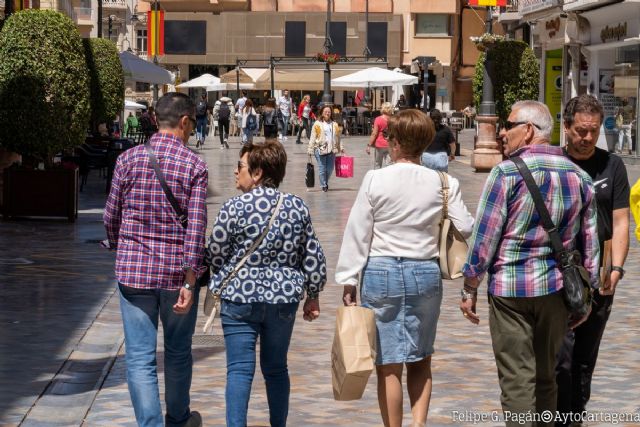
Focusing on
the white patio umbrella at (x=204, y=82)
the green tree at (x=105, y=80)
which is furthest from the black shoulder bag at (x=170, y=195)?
the white patio umbrella at (x=204, y=82)

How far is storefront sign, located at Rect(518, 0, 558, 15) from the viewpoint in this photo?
41331 mm

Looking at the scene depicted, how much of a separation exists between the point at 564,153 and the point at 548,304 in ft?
2.61

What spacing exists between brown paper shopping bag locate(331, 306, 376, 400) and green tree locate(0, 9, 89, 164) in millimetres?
12797

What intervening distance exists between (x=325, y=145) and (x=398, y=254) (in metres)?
19.2

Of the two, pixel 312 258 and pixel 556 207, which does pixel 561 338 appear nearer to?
pixel 556 207

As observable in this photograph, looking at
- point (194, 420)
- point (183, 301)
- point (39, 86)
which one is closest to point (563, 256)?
point (183, 301)

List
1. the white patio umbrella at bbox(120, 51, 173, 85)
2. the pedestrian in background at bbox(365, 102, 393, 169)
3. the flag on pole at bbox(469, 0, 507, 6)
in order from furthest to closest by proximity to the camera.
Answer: the white patio umbrella at bbox(120, 51, 173, 85), the flag on pole at bbox(469, 0, 507, 6), the pedestrian in background at bbox(365, 102, 393, 169)

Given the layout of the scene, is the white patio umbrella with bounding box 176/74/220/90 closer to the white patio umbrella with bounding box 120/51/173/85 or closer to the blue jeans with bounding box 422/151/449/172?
the white patio umbrella with bounding box 120/51/173/85

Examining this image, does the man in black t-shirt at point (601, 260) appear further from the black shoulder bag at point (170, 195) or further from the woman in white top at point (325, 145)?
the woman in white top at point (325, 145)

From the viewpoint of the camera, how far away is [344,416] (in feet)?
24.8

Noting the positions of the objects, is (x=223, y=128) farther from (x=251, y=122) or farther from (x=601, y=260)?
(x=601, y=260)

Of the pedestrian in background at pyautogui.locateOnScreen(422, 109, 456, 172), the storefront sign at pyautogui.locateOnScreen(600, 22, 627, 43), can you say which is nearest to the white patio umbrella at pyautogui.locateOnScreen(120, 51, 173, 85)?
the storefront sign at pyautogui.locateOnScreen(600, 22, 627, 43)

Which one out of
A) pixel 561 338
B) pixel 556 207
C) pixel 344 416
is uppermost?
pixel 556 207

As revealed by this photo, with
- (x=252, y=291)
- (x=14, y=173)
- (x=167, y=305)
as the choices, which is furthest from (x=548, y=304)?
(x=14, y=173)
